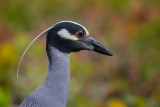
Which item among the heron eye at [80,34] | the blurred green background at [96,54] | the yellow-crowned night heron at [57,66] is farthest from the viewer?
the blurred green background at [96,54]

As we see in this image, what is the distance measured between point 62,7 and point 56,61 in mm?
5938

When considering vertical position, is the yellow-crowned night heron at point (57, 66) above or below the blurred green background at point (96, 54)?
below

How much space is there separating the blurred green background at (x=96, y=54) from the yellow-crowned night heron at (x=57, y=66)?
176 cm

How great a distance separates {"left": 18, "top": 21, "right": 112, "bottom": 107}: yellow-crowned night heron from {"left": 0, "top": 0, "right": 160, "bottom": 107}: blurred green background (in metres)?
1.76

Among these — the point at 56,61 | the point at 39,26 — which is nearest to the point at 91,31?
the point at 39,26

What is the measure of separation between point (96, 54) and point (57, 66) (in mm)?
4207

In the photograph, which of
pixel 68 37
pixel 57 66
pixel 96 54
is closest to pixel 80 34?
pixel 68 37

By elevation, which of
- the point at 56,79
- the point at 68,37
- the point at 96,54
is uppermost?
the point at 96,54

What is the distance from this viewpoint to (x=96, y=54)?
879 centimetres

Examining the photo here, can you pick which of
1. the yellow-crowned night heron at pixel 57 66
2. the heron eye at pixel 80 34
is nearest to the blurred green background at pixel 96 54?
the yellow-crowned night heron at pixel 57 66

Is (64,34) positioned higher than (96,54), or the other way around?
(96,54)

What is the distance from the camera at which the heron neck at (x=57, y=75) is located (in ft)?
15.0

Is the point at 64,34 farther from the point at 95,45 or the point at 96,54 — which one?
the point at 96,54

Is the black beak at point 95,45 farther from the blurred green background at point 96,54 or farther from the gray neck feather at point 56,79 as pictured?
the blurred green background at point 96,54
